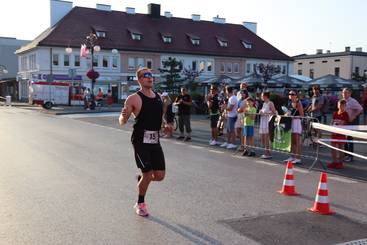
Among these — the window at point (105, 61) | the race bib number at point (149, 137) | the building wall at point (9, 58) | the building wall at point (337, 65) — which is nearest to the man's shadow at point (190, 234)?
the race bib number at point (149, 137)

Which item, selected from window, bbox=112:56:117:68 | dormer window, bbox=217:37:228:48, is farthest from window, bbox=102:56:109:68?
dormer window, bbox=217:37:228:48

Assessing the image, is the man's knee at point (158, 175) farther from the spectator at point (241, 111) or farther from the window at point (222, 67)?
the window at point (222, 67)

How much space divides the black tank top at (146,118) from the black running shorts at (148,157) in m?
0.11

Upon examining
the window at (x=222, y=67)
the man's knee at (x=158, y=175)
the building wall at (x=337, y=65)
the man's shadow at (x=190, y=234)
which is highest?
the building wall at (x=337, y=65)

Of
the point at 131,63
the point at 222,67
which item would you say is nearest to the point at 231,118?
the point at 131,63

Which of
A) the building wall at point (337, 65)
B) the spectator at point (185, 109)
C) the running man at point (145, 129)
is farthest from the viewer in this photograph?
the building wall at point (337, 65)

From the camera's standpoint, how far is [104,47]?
62438 mm

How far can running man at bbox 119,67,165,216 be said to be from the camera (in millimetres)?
6570

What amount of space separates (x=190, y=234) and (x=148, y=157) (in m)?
1.29

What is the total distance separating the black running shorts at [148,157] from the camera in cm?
658

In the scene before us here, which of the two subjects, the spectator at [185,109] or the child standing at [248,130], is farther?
the spectator at [185,109]

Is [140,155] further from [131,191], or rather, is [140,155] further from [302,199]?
[302,199]

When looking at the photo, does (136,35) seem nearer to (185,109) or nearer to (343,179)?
(185,109)

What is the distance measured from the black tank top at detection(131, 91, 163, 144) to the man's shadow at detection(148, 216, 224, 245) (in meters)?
1.13
